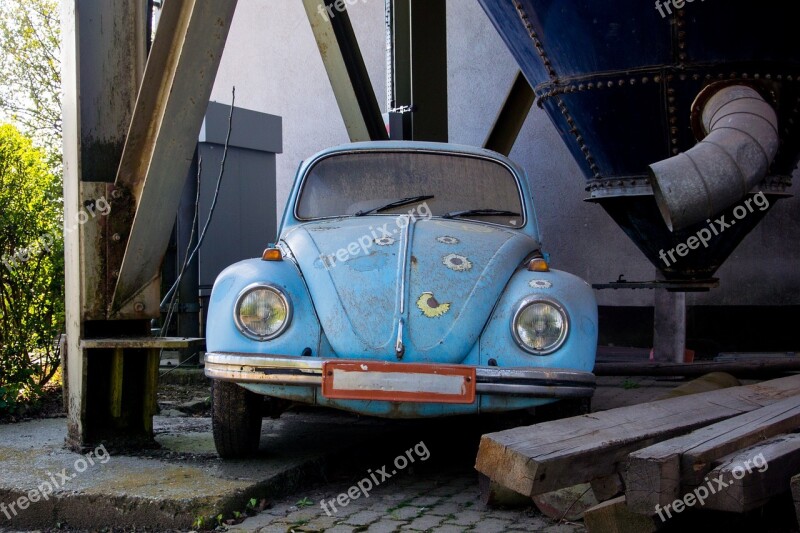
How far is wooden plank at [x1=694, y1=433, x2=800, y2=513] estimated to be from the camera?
2234 millimetres

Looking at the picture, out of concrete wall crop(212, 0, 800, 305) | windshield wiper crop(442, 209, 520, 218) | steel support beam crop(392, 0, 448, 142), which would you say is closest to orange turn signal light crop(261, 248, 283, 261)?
windshield wiper crop(442, 209, 520, 218)

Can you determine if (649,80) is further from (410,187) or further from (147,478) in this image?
(147,478)

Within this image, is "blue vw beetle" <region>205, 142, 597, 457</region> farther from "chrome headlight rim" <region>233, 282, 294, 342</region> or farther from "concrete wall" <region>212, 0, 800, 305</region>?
"concrete wall" <region>212, 0, 800, 305</region>

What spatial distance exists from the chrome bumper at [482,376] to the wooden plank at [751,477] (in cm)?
103

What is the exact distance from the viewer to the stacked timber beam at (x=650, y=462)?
2271mm

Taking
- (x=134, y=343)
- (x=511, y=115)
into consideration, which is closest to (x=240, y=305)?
(x=134, y=343)

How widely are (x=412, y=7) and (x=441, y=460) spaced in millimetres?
3991

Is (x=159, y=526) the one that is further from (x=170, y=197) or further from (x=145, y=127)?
(x=145, y=127)

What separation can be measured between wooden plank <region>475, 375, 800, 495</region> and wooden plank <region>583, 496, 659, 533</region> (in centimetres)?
10

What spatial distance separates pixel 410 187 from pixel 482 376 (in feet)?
5.28

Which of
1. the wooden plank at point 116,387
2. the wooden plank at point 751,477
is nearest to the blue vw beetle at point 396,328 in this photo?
the wooden plank at point 116,387

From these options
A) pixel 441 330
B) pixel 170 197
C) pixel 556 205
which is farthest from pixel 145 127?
pixel 556 205

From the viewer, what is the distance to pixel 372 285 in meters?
3.68

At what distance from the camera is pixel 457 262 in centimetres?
380
